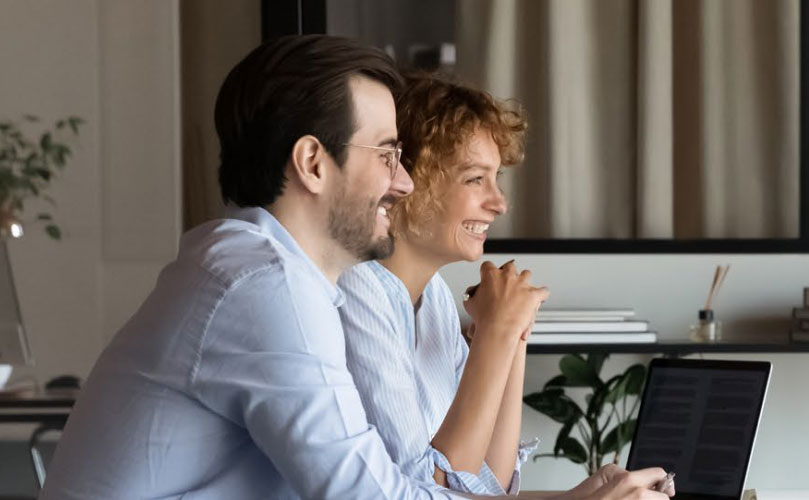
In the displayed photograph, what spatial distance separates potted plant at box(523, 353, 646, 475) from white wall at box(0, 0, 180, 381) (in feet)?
4.56

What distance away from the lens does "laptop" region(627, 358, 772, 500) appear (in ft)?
6.45

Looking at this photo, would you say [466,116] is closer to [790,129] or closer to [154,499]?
[154,499]

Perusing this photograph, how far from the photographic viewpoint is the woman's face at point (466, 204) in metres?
2.17

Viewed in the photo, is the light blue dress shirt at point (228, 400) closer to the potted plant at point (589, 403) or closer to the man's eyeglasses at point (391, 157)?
the man's eyeglasses at point (391, 157)

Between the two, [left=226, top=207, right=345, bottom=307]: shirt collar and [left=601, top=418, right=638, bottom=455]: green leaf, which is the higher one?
[left=226, top=207, right=345, bottom=307]: shirt collar

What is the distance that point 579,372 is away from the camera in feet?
11.3

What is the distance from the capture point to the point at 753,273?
3.54 metres

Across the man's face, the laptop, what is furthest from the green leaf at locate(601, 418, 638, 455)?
the man's face

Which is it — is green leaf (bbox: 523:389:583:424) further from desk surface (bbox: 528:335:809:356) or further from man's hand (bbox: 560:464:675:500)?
man's hand (bbox: 560:464:675:500)

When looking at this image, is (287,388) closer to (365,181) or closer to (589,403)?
(365,181)

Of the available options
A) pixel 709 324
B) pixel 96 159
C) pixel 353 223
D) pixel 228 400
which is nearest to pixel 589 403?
pixel 709 324

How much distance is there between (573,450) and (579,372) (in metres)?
0.20

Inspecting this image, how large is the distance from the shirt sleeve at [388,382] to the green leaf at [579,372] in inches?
57.5

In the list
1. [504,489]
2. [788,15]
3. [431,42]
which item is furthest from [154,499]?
[788,15]
